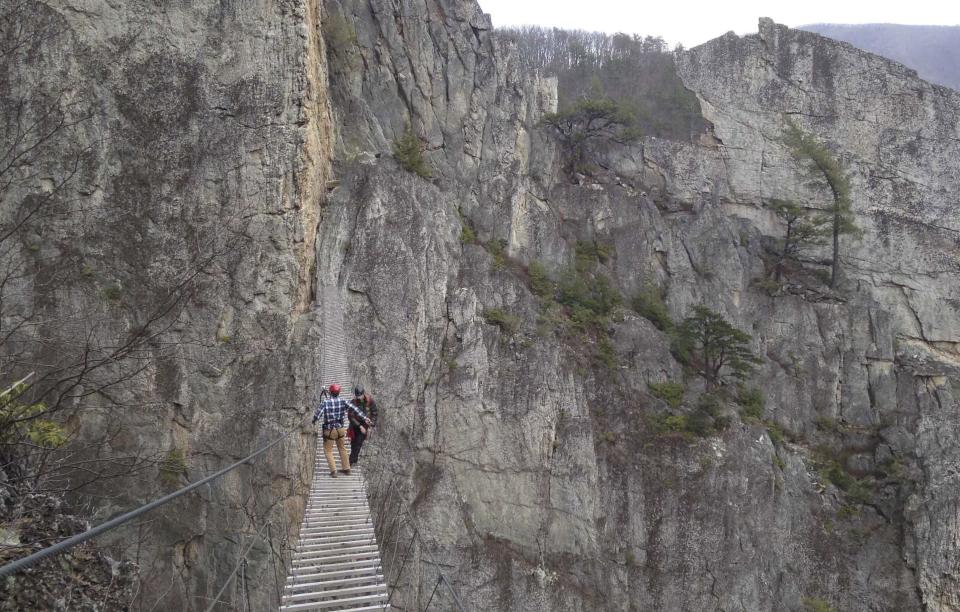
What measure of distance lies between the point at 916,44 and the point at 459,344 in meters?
98.9

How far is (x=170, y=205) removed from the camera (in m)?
15.8

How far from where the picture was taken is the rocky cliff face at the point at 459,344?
15.1 metres

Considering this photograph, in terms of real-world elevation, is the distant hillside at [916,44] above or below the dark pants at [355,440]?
above

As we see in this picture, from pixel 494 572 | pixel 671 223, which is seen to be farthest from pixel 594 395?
pixel 671 223

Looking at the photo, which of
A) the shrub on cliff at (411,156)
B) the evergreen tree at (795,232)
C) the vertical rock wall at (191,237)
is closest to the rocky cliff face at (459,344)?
the vertical rock wall at (191,237)

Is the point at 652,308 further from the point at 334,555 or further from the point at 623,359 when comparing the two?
the point at 334,555

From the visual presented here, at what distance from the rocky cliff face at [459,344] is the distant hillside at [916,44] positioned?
65484mm

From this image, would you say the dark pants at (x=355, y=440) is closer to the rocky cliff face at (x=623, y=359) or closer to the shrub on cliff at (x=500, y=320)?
the rocky cliff face at (x=623, y=359)

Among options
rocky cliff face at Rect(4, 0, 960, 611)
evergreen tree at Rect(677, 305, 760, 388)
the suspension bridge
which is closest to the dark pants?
the suspension bridge

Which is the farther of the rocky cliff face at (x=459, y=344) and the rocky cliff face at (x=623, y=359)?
the rocky cliff face at (x=623, y=359)

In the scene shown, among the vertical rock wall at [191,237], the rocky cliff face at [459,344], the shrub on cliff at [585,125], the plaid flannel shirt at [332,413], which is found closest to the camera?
the plaid flannel shirt at [332,413]

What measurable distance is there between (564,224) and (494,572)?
14.6m

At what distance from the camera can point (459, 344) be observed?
18.6 m

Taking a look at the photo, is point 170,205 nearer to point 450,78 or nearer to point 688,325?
point 450,78
